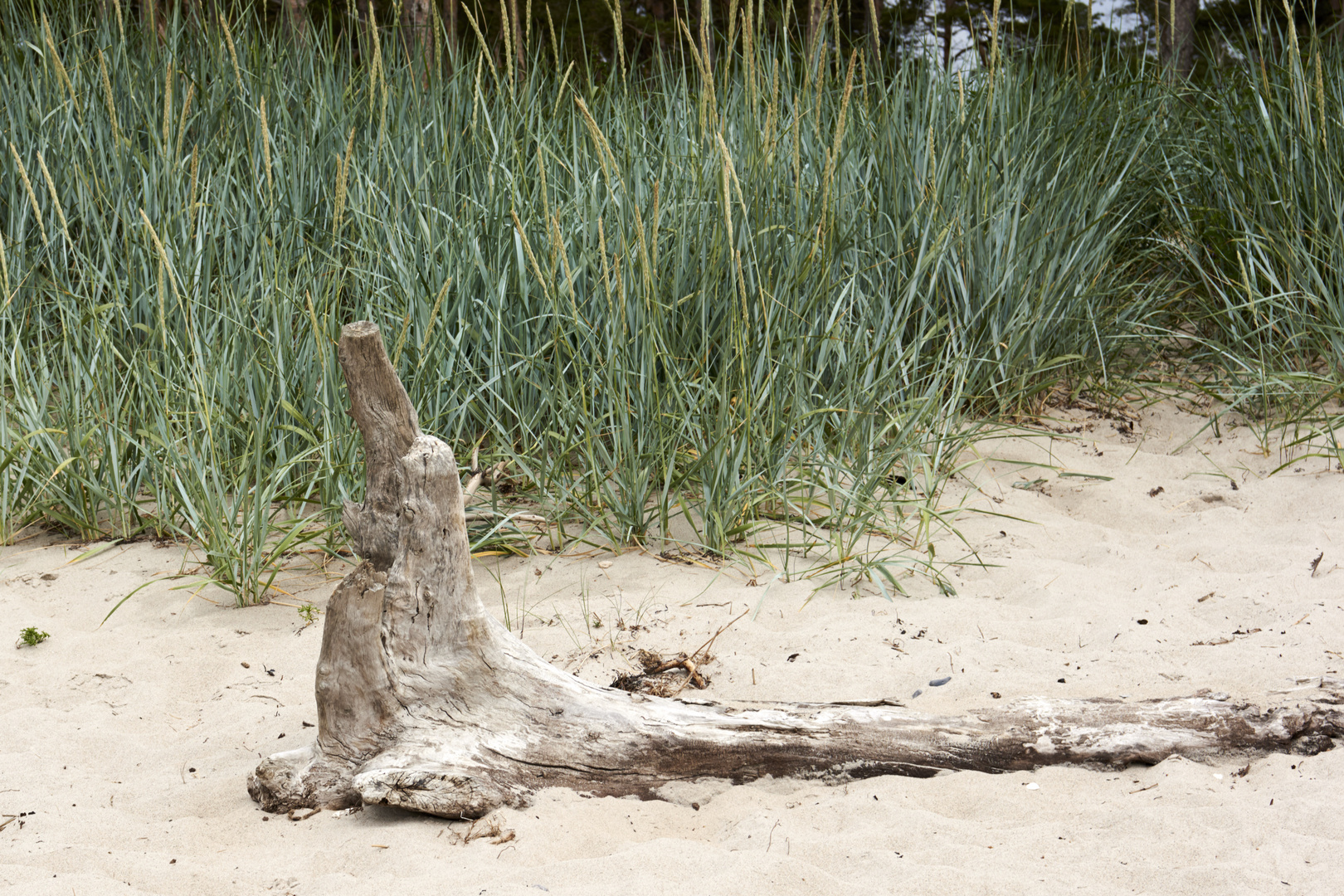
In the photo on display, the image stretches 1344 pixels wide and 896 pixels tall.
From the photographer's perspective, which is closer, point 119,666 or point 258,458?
point 119,666

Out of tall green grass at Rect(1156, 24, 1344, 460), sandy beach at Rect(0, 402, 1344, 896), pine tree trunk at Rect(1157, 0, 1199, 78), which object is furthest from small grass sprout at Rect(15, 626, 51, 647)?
pine tree trunk at Rect(1157, 0, 1199, 78)

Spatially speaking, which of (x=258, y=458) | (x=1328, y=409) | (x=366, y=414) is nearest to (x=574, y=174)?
(x=258, y=458)

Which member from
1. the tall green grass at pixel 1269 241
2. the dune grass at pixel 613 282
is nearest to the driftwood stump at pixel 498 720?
the dune grass at pixel 613 282

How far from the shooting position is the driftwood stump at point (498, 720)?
5.45ft

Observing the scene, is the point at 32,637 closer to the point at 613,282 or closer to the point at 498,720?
the point at 498,720

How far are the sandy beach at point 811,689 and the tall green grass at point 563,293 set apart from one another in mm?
202

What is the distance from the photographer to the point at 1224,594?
7.89 feet

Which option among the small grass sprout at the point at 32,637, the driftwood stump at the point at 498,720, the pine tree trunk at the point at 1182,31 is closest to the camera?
the driftwood stump at the point at 498,720

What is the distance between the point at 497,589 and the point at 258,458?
0.67 m

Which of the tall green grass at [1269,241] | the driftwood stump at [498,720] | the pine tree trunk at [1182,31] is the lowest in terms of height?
the driftwood stump at [498,720]

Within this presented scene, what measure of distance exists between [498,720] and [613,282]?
1667mm

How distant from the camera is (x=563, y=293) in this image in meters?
2.98

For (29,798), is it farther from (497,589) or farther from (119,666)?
(497,589)

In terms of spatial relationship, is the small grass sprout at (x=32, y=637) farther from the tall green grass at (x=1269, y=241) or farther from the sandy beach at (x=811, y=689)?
the tall green grass at (x=1269, y=241)
